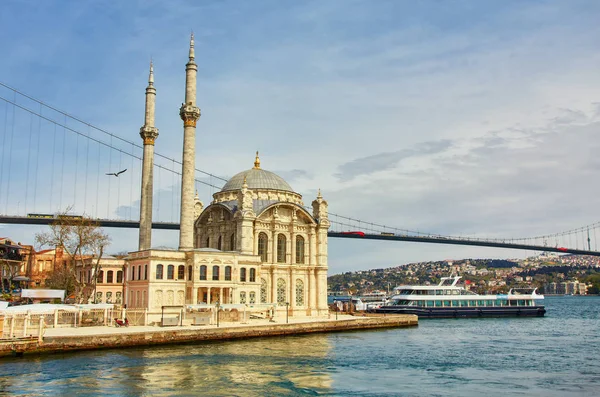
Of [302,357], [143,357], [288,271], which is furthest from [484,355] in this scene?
[288,271]

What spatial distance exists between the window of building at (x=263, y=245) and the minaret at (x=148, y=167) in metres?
9.51

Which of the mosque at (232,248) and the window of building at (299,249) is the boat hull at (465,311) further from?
the window of building at (299,249)

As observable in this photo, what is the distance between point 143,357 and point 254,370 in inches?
270

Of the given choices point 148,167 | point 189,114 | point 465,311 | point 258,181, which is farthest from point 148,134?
point 465,311

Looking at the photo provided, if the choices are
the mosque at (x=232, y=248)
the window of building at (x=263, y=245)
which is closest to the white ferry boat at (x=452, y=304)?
the mosque at (x=232, y=248)

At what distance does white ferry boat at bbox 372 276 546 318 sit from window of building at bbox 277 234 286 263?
71.5 ft

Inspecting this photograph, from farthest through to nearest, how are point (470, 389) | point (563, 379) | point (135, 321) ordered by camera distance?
point (135, 321) < point (563, 379) < point (470, 389)

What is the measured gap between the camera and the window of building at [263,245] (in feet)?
177

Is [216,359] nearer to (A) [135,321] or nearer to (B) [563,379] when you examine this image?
(A) [135,321]

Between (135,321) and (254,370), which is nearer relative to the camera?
(254,370)

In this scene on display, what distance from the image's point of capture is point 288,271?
55.1m

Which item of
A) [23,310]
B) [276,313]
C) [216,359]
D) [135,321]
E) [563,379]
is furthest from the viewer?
[276,313]

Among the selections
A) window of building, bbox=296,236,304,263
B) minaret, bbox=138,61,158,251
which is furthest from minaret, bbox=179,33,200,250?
window of building, bbox=296,236,304,263

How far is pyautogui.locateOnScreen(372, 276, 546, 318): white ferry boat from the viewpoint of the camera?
71.7 meters
